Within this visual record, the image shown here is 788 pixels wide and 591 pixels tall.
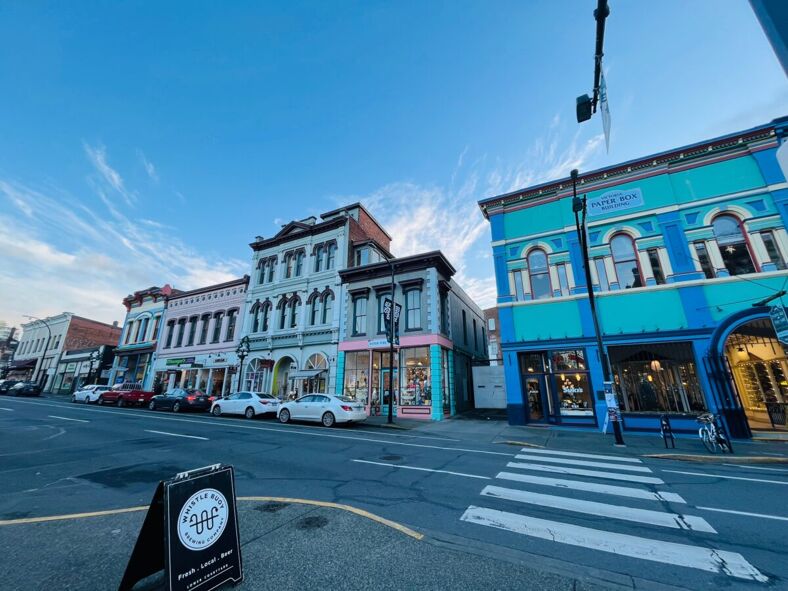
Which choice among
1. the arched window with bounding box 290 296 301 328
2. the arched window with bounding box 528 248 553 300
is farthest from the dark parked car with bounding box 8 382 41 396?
the arched window with bounding box 528 248 553 300

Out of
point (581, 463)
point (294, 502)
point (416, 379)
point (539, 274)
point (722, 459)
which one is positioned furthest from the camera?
point (416, 379)

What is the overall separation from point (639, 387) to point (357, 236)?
20.8 m

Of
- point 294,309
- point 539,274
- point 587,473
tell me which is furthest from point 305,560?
point 294,309

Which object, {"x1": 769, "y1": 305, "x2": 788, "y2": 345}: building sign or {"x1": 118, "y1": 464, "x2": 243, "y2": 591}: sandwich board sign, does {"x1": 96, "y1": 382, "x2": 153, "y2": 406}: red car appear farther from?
{"x1": 769, "y1": 305, "x2": 788, "y2": 345}: building sign

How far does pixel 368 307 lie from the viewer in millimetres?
22344

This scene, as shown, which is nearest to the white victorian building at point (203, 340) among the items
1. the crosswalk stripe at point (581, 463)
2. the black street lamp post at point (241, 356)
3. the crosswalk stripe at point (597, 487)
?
the black street lamp post at point (241, 356)

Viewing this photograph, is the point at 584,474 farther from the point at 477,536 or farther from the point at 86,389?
the point at 86,389

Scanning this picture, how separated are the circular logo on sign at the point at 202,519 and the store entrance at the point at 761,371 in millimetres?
19484

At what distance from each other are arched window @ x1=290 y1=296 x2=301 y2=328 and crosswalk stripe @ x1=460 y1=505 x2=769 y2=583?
22493 millimetres

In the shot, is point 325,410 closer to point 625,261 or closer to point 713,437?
point 713,437

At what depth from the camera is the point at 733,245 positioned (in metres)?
14.4

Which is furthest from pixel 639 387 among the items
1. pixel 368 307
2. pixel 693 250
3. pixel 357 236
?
pixel 357 236

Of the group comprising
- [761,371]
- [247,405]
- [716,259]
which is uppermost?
[716,259]

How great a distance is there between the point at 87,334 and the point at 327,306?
4508cm
